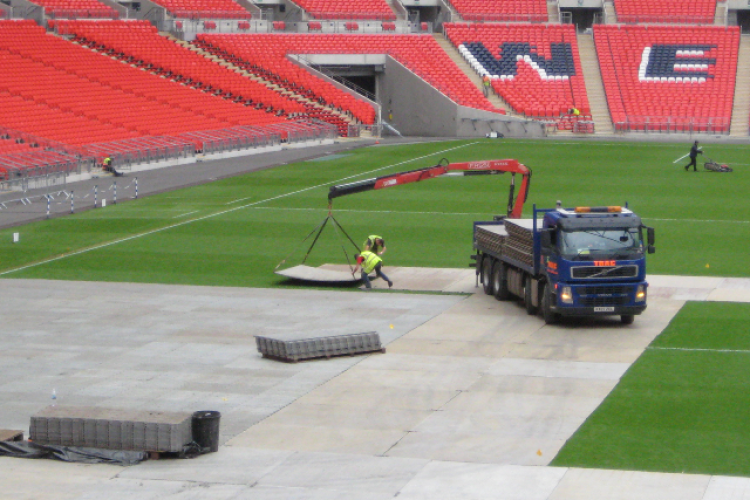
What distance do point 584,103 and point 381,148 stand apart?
63.1 ft

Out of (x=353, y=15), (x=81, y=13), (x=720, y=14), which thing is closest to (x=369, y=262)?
(x=81, y=13)

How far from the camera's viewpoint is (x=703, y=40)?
86.0m

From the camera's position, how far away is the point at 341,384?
2152cm

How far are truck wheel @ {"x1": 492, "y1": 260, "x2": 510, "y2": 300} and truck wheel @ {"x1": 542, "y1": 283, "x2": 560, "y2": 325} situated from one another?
2.36m

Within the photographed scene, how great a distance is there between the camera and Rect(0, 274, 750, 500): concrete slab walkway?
1633cm

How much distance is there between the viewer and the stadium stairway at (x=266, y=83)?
74.0 metres

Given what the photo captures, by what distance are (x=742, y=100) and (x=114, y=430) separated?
224ft

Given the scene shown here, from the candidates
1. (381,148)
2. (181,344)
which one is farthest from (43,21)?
(181,344)

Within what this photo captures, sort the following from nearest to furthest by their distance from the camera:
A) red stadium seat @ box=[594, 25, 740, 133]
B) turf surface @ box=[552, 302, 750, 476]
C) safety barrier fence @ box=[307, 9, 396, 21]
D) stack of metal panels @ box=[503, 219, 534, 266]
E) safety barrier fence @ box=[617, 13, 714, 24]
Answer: turf surface @ box=[552, 302, 750, 476] < stack of metal panels @ box=[503, 219, 534, 266] < red stadium seat @ box=[594, 25, 740, 133] < safety barrier fence @ box=[307, 9, 396, 21] < safety barrier fence @ box=[617, 13, 714, 24]

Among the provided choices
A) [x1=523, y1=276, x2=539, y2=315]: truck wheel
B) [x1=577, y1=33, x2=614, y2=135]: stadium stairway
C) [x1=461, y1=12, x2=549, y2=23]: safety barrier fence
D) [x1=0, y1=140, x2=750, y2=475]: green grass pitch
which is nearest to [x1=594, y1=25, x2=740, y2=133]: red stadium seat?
[x1=577, y1=33, x2=614, y2=135]: stadium stairway

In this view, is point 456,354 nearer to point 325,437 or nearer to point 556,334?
A: point 556,334

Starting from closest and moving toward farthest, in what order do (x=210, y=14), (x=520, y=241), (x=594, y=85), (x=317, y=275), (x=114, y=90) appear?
(x=520, y=241)
(x=317, y=275)
(x=114, y=90)
(x=594, y=85)
(x=210, y=14)

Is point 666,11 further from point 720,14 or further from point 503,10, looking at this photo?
point 503,10

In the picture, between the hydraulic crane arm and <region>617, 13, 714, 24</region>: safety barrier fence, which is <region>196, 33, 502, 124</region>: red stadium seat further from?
the hydraulic crane arm
